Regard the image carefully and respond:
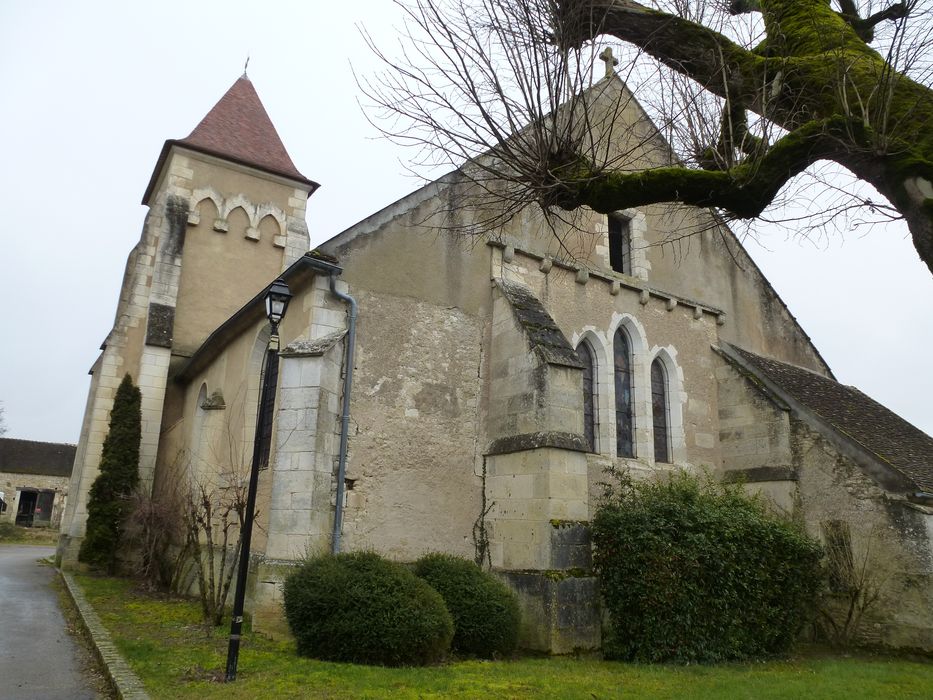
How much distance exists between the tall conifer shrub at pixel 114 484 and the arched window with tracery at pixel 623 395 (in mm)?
10250

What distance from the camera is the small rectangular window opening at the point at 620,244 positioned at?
41.6 ft

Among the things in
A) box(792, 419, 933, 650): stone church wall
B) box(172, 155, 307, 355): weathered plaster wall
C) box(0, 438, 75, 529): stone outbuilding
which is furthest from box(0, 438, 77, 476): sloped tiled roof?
box(792, 419, 933, 650): stone church wall

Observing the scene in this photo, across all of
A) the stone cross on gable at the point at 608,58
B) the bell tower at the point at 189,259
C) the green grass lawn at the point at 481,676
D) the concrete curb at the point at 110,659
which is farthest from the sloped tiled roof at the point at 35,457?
the stone cross on gable at the point at 608,58

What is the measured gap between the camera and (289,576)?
7.35m

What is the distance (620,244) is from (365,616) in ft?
28.6

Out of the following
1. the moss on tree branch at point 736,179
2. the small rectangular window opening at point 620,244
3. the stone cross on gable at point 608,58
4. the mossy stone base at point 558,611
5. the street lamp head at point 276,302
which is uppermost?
the stone cross on gable at point 608,58

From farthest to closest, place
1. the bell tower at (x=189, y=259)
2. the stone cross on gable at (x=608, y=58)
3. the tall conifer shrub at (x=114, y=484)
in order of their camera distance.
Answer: the bell tower at (x=189, y=259)
the tall conifer shrub at (x=114, y=484)
the stone cross on gable at (x=608, y=58)

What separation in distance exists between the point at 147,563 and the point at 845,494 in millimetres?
11951

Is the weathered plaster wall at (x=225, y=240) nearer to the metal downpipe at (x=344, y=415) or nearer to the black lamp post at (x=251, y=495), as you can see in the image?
the metal downpipe at (x=344, y=415)

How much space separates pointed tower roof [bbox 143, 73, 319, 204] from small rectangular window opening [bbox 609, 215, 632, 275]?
10.1m

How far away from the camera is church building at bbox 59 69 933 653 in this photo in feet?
27.5

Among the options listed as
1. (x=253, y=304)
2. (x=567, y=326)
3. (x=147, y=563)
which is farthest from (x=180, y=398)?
(x=567, y=326)

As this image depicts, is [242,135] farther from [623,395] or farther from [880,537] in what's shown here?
[880,537]

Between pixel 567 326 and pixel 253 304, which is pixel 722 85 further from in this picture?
pixel 253 304
